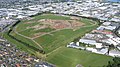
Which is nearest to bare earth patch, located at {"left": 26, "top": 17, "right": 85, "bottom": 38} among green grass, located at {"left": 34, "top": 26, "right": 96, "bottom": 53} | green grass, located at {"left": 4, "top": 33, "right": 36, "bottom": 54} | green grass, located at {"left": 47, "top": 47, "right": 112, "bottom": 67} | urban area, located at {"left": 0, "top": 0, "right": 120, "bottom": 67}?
green grass, located at {"left": 34, "top": 26, "right": 96, "bottom": 53}

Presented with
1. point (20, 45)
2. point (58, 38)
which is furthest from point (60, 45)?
point (20, 45)

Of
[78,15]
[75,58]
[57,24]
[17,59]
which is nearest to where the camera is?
[17,59]

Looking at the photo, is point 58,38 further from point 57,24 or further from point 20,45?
point 57,24

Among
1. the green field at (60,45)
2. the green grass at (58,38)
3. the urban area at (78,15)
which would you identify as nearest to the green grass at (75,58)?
the green field at (60,45)

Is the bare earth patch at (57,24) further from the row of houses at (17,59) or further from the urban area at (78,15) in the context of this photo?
the row of houses at (17,59)

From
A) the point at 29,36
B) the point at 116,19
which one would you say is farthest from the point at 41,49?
the point at 116,19

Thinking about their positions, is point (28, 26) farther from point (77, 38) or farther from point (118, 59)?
point (118, 59)

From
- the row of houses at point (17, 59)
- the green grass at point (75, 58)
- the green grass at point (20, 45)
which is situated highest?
the row of houses at point (17, 59)
